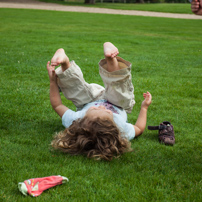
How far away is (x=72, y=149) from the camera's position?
2969 mm

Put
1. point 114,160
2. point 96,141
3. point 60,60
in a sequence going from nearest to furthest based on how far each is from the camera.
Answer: point 114,160 → point 96,141 → point 60,60

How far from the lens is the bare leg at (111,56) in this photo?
308 centimetres

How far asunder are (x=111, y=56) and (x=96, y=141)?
791 millimetres

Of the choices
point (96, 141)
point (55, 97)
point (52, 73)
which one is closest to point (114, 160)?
point (96, 141)

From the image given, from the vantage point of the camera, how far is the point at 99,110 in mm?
3088

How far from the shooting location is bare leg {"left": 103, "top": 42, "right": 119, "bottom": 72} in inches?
121

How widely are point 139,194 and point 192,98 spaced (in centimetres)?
284

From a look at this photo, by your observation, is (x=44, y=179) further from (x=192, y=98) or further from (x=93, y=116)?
(x=192, y=98)

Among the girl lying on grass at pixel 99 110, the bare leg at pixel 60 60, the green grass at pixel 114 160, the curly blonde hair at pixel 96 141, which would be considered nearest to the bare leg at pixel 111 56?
the girl lying on grass at pixel 99 110

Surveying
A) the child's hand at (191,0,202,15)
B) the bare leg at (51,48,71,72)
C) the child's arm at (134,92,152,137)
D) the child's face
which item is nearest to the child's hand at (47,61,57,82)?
the bare leg at (51,48,71,72)

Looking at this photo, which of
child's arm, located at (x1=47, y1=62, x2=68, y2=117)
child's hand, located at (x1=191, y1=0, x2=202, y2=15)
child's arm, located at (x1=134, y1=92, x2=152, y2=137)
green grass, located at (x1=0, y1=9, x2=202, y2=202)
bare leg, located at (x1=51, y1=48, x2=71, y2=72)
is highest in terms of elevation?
child's hand, located at (x1=191, y1=0, x2=202, y2=15)

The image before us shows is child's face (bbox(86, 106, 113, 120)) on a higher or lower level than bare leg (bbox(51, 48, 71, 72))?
lower

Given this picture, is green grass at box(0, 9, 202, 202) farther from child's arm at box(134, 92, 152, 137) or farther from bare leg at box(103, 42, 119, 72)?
bare leg at box(103, 42, 119, 72)

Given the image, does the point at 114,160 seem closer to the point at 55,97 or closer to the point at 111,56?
the point at 111,56
